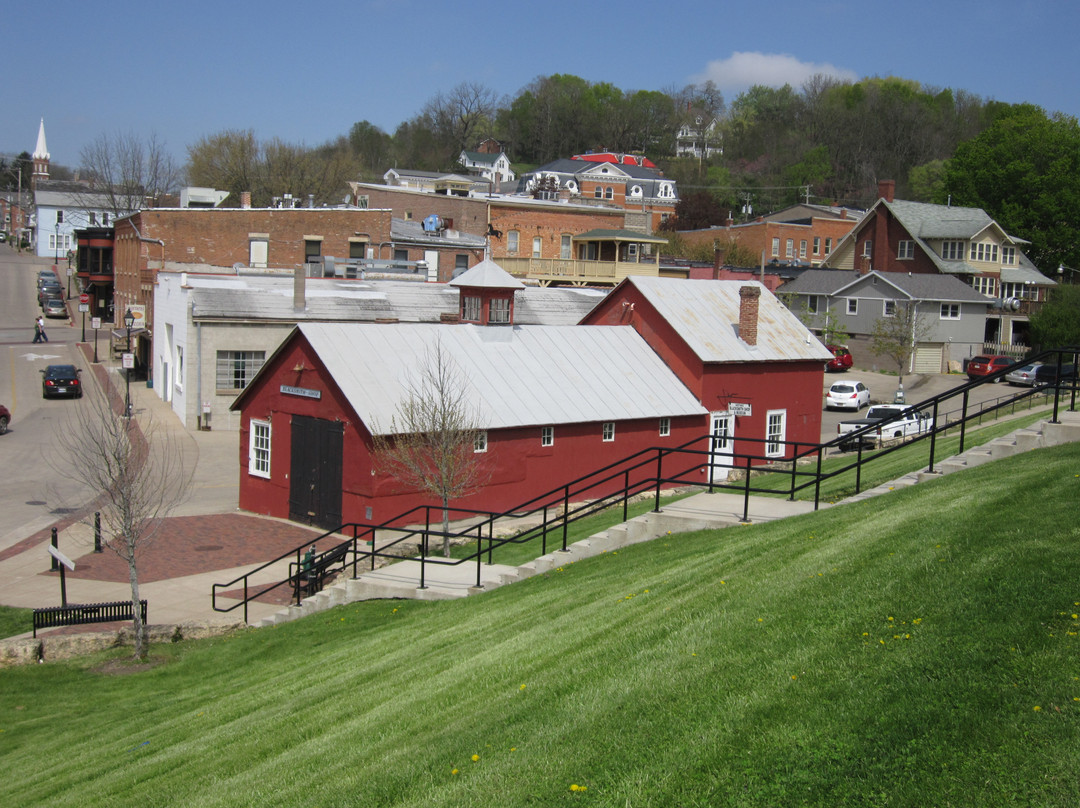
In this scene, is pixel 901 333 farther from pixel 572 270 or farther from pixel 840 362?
pixel 572 270

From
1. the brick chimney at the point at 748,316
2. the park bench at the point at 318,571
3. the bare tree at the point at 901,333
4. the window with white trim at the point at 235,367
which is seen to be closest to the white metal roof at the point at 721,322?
the brick chimney at the point at 748,316

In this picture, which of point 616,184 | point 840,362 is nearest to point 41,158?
point 616,184

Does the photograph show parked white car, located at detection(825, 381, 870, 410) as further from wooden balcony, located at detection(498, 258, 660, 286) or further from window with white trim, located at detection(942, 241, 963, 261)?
window with white trim, located at detection(942, 241, 963, 261)

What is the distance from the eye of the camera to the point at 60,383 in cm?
4512

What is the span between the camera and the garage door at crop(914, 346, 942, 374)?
194 ft

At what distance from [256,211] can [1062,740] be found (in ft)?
176

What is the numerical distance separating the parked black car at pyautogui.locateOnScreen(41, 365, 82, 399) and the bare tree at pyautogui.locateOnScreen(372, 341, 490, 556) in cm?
2627

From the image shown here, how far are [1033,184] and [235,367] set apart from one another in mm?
65015

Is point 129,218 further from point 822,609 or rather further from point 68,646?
point 822,609

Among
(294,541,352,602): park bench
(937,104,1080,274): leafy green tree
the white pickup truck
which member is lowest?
(294,541,352,602): park bench

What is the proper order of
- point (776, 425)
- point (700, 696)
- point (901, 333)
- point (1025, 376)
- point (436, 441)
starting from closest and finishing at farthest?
point (700, 696), point (436, 441), point (776, 425), point (1025, 376), point (901, 333)

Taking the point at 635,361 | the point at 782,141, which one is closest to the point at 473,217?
the point at 635,361

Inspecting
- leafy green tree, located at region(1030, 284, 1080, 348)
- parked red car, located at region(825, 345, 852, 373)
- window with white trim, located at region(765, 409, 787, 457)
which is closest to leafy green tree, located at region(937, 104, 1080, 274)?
leafy green tree, located at region(1030, 284, 1080, 348)

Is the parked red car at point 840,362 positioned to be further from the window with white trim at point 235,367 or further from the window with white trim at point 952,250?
the window with white trim at point 235,367
